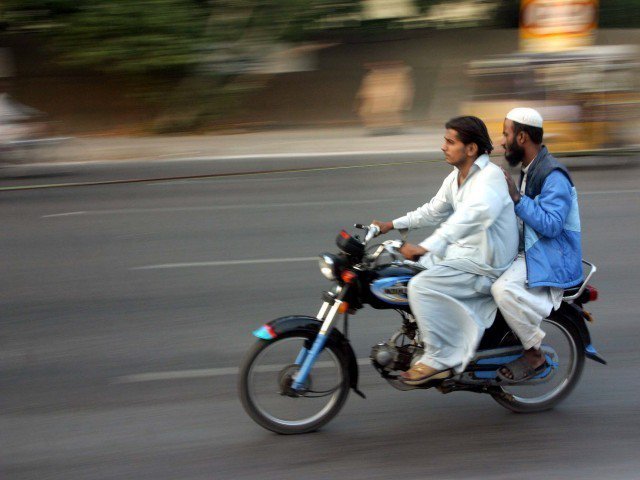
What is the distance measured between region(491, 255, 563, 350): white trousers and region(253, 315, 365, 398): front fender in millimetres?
819

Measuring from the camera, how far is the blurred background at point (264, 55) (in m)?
19.0

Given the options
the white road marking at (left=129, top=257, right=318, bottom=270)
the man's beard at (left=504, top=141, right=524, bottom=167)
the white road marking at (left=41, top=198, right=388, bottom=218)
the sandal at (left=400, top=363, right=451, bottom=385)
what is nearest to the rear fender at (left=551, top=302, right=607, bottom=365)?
the sandal at (left=400, top=363, right=451, bottom=385)

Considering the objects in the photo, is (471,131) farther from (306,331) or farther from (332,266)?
(306,331)

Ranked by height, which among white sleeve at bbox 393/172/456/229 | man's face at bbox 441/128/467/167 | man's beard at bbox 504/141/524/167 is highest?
man's face at bbox 441/128/467/167

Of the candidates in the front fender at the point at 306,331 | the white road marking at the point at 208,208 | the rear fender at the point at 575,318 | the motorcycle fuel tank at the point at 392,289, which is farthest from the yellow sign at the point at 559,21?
the front fender at the point at 306,331

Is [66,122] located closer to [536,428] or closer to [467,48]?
[467,48]

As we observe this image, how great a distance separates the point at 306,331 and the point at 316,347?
0.10m

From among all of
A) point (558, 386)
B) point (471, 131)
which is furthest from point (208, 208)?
point (471, 131)

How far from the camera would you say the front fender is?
14.4 ft

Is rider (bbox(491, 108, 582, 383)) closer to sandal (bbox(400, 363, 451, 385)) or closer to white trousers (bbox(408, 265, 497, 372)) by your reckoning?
white trousers (bbox(408, 265, 497, 372))

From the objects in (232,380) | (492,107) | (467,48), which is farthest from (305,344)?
(467,48)

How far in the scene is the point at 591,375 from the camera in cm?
541

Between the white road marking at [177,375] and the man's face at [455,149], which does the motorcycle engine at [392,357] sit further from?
the white road marking at [177,375]

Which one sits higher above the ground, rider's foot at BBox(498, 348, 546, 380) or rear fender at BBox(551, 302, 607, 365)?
rear fender at BBox(551, 302, 607, 365)
